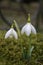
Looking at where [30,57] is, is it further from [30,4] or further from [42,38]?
[30,4]

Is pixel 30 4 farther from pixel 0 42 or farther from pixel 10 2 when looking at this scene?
pixel 0 42

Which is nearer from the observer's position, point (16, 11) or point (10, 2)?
point (16, 11)

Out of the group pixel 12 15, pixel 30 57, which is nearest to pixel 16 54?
pixel 30 57

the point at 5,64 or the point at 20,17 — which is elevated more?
the point at 20,17

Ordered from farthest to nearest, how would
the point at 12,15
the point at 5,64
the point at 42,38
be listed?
the point at 12,15 < the point at 42,38 < the point at 5,64

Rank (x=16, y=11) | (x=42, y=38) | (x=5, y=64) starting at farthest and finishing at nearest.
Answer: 1. (x=16, y=11)
2. (x=42, y=38)
3. (x=5, y=64)

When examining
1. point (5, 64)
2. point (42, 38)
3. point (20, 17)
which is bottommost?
point (5, 64)

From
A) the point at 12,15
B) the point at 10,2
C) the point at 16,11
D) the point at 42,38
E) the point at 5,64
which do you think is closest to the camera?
the point at 5,64

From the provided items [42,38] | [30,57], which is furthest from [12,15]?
[30,57]

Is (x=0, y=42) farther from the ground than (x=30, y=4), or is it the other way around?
(x=30, y=4)
